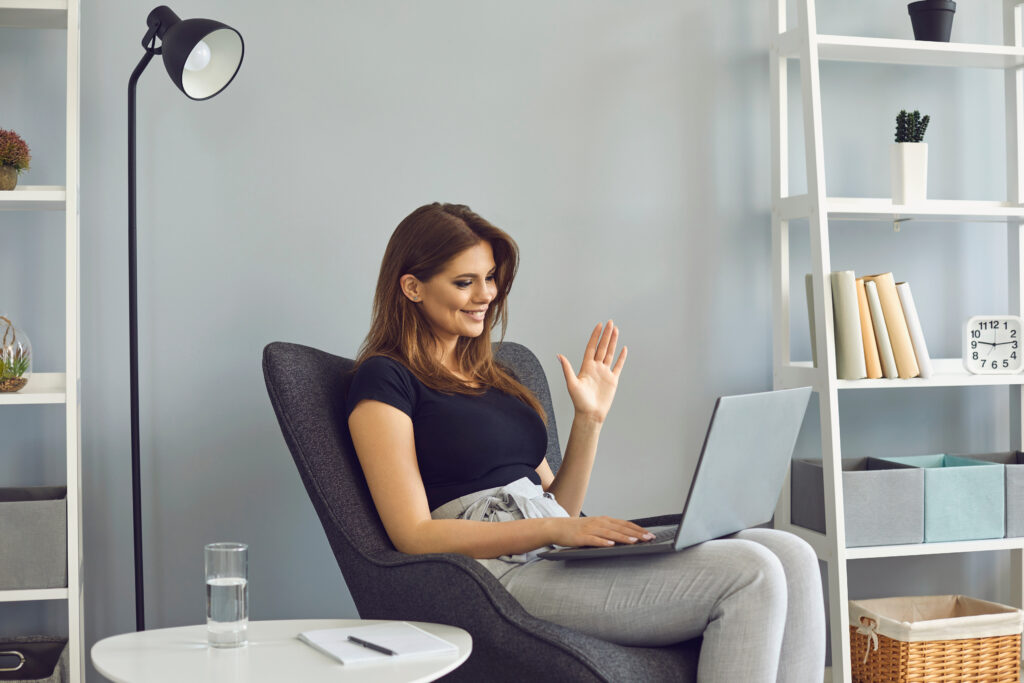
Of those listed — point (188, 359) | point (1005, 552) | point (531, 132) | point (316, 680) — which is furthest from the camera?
point (1005, 552)

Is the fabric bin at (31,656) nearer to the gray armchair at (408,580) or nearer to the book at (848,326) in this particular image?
the gray armchair at (408,580)

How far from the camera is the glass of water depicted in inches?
A: 52.2

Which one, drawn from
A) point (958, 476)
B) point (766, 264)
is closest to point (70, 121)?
point (766, 264)

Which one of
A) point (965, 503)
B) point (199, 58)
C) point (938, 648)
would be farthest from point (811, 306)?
point (199, 58)

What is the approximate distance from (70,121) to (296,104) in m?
0.57

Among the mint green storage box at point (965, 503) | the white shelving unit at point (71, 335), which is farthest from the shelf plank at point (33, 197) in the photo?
the mint green storage box at point (965, 503)

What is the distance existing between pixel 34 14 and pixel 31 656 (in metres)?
1.36

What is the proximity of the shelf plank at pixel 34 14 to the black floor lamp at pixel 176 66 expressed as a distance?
0.18 meters

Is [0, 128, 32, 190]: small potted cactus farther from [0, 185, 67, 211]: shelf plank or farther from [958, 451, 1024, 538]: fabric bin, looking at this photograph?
[958, 451, 1024, 538]: fabric bin

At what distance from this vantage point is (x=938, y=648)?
2354 millimetres

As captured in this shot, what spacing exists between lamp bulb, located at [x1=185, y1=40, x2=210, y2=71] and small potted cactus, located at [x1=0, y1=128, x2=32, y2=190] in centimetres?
39

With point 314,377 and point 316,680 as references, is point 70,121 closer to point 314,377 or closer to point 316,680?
point 314,377

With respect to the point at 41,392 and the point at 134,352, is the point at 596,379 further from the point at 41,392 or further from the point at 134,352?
the point at 41,392

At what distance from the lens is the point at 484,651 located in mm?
1510
